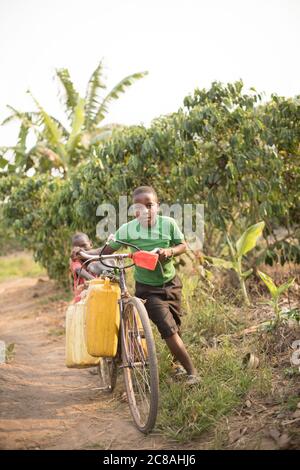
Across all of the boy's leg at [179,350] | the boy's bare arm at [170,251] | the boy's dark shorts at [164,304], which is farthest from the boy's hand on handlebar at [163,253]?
the boy's leg at [179,350]

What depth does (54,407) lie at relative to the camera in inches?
166

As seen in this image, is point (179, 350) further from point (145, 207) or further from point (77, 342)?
point (145, 207)

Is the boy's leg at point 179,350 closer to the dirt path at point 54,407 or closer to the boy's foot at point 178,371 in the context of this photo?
the boy's foot at point 178,371

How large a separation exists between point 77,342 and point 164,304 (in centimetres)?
80

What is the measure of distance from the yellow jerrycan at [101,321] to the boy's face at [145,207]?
1.98 ft

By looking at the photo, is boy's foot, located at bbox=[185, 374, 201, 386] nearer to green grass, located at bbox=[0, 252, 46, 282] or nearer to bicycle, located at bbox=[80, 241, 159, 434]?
bicycle, located at bbox=[80, 241, 159, 434]

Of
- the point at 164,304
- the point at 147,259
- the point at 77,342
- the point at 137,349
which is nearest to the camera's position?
the point at 147,259

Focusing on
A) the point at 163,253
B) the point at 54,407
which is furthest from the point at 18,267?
the point at 163,253

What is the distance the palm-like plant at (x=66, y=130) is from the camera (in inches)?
492

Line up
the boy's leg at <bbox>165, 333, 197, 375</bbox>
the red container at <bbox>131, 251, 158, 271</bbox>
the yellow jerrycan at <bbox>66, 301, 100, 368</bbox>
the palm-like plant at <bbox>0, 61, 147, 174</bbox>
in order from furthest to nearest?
the palm-like plant at <bbox>0, 61, 147, 174</bbox> < the yellow jerrycan at <bbox>66, 301, 100, 368</bbox> < the boy's leg at <bbox>165, 333, 197, 375</bbox> < the red container at <bbox>131, 251, 158, 271</bbox>

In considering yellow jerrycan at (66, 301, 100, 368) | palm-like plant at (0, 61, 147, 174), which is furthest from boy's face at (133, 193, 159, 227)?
palm-like plant at (0, 61, 147, 174)

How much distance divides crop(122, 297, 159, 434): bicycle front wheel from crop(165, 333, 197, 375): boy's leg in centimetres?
24

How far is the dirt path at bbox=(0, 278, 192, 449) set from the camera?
3.48 metres
